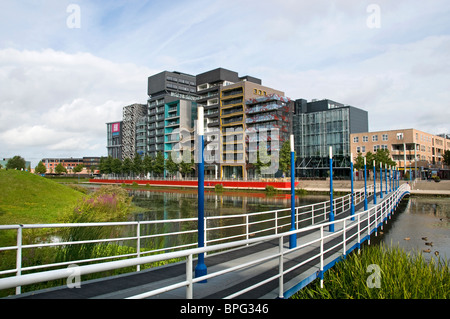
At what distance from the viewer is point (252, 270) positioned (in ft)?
24.2

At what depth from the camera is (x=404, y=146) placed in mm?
73688

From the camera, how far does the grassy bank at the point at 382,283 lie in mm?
6531

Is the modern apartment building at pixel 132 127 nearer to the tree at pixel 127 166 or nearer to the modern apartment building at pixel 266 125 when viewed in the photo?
the tree at pixel 127 166

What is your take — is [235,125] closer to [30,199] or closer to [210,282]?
[30,199]

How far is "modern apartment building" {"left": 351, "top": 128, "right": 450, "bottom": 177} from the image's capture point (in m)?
76.1

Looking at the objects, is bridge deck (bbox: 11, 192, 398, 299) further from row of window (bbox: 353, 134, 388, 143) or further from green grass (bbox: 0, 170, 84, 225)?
row of window (bbox: 353, 134, 388, 143)

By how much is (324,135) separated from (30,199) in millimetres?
74582
